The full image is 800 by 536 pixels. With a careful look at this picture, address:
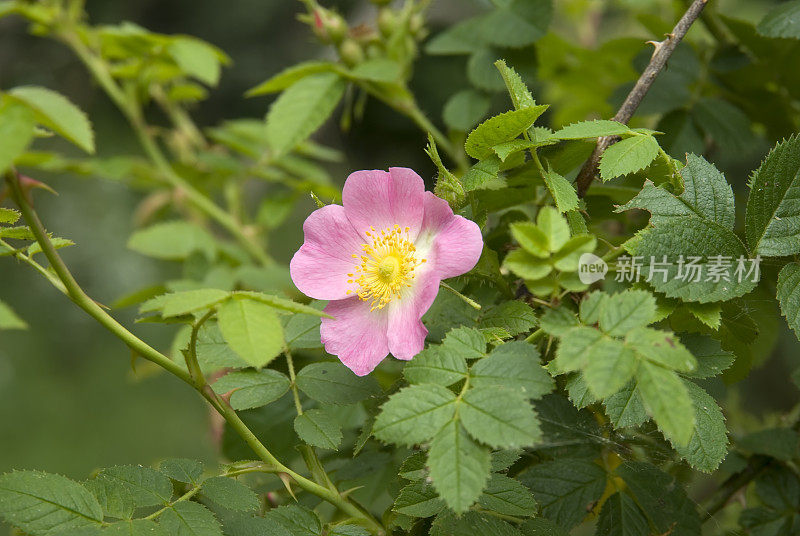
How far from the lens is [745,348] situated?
66 cm

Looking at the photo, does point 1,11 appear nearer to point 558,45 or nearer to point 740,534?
point 558,45

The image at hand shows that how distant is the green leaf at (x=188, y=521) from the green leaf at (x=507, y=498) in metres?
0.22

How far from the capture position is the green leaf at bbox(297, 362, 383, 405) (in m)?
0.65

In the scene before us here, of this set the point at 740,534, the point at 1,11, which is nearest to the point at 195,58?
the point at 1,11

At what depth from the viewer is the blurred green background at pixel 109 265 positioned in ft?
7.15

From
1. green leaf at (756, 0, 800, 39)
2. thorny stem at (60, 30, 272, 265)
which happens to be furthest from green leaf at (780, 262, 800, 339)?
thorny stem at (60, 30, 272, 265)

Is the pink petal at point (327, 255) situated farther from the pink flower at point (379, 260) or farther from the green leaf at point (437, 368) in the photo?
the green leaf at point (437, 368)

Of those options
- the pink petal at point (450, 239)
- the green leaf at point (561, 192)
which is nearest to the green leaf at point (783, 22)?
the green leaf at point (561, 192)

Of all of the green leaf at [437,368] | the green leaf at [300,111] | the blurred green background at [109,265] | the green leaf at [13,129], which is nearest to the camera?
the green leaf at [13,129]

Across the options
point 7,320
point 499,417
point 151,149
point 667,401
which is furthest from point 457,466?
point 151,149

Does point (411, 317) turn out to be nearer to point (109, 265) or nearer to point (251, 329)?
point (251, 329)

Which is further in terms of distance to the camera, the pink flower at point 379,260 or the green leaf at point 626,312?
the pink flower at point 379,260

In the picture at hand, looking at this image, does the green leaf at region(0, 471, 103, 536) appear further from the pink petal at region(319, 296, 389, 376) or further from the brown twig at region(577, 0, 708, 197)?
the brown twig at region(577, 0, 708, 197)

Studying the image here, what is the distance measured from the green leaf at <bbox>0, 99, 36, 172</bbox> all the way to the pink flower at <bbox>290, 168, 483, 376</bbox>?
25 cm
